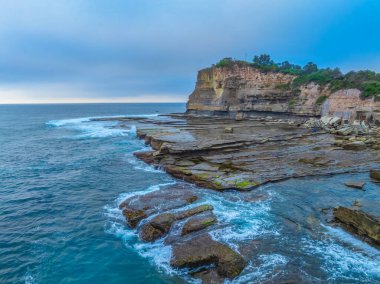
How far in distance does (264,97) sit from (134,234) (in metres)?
69.4

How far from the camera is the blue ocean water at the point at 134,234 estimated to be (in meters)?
11.6

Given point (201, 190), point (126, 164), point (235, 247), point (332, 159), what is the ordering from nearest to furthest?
1. point (235, 247)
2. point (201, 190)
3. point (332, 159)
4. point (126, 164)

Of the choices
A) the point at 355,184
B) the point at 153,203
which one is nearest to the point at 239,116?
the point at 355,184

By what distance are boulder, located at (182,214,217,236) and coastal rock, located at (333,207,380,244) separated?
6.91 meters

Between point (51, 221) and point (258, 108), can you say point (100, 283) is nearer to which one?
point (51, 221)

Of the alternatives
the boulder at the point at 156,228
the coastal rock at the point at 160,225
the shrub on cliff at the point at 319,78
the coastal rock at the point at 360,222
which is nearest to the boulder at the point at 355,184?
the coastal rock at the point at 360,222

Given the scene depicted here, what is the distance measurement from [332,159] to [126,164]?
72.9 ft

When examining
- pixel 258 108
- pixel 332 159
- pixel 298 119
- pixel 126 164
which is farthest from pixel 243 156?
pixel 258 108

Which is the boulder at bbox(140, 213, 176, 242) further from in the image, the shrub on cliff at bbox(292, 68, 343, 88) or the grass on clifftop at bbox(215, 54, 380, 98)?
the shrub on cliff at bbox(292, 68, 343, 88)

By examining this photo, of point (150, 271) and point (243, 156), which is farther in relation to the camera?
point (243, 156)

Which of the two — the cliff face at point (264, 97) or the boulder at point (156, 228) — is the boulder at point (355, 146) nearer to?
the cliff face at point (264, 97)

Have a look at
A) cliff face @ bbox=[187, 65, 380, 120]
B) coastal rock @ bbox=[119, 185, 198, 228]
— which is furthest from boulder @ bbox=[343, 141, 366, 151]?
coastal rock @ bbox=[119, 185, 198, 228]

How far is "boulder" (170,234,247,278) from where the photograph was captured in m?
11.0

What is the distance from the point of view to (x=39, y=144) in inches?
1843
